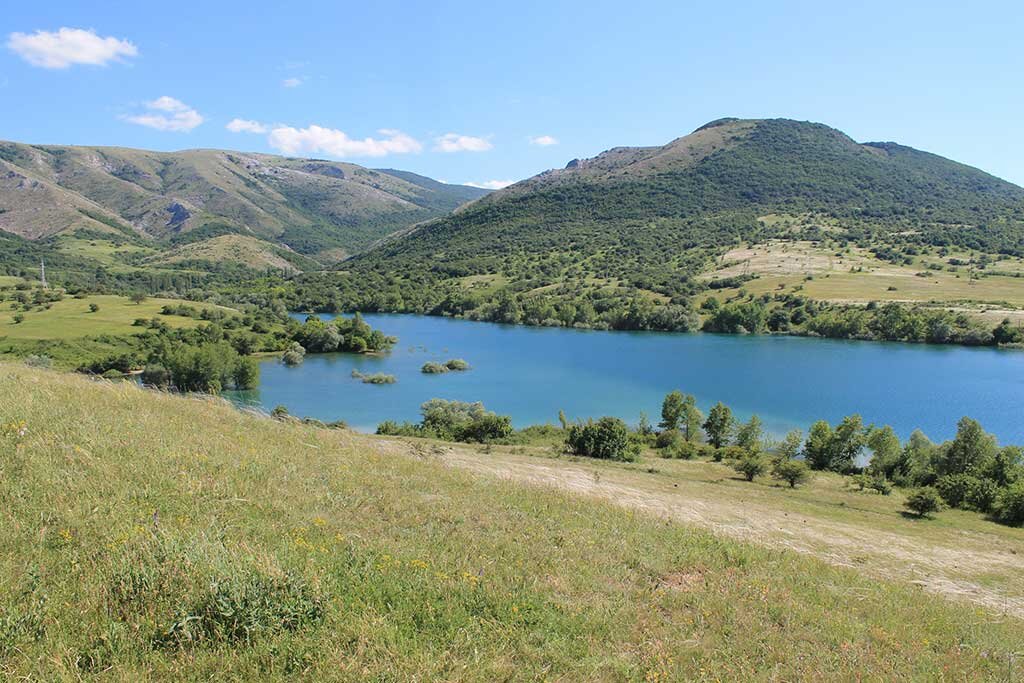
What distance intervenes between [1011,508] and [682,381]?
4319 cm

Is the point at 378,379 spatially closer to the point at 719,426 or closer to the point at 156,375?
the point at 156,375

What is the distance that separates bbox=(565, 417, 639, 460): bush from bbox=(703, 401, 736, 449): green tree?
12.2 metres

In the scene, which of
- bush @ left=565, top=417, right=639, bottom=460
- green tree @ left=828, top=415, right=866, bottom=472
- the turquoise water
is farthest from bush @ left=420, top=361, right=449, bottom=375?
green tree @ left=828, top=415, right=866, bottom=472

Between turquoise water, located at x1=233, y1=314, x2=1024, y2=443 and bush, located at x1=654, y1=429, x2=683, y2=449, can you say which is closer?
bush, located at x1=654, y1=429, x2=683, y2=449

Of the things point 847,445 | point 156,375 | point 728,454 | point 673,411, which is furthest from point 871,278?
point 156,375

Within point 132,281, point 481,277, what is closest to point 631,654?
point 481,277

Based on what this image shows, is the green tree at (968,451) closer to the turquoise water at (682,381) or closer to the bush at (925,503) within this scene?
the bush at (925,503)

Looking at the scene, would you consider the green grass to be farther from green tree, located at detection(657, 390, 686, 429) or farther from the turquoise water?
green tree, located at detection(657, 390, 686, 429)

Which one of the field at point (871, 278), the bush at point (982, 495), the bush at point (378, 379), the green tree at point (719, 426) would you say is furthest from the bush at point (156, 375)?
the field at point (871, 278)

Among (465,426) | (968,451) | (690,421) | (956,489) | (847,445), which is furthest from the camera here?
(690,421)

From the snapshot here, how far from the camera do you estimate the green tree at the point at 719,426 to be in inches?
1711

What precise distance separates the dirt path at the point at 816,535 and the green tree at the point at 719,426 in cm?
2196

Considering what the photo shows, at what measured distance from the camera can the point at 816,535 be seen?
637 inches

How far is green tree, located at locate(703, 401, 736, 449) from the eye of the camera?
1711 inches
